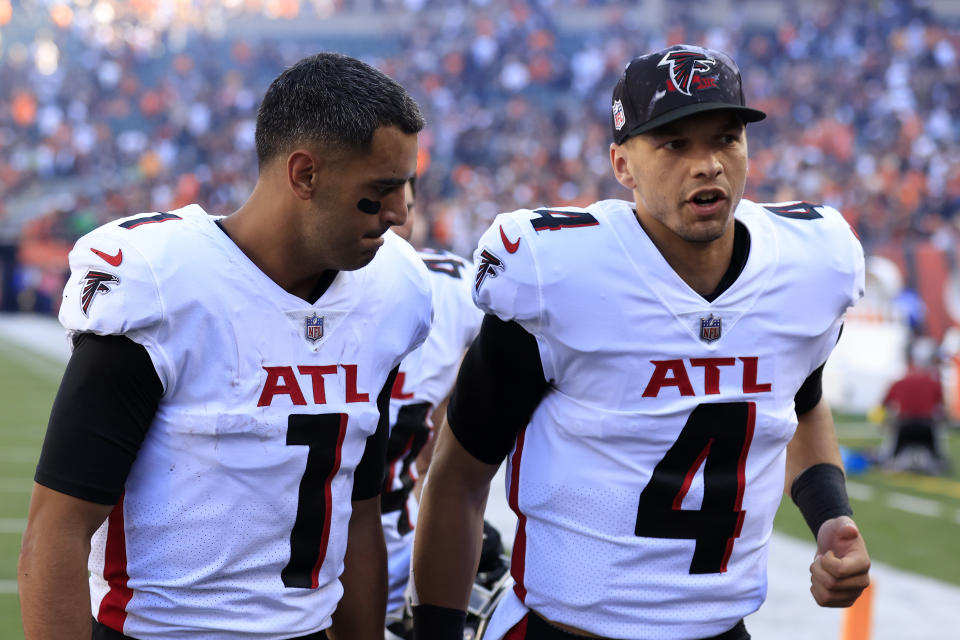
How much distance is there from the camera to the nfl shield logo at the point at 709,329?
211 cm

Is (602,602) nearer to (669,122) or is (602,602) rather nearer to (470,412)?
(470,412)

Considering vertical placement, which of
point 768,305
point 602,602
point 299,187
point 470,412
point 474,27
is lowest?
point 602,602

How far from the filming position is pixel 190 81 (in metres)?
26.5

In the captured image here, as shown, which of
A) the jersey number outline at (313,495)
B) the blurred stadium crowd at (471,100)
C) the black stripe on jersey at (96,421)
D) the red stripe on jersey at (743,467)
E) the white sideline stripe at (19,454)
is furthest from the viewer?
the blurred stadium crowd at (471,100)

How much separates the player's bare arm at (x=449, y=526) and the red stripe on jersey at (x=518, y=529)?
0.29 ft

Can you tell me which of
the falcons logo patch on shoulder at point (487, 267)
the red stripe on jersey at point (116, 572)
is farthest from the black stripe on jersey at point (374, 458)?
the red stripe on jersey at point (116, 572)

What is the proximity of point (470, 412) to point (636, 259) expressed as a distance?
1.40 feet

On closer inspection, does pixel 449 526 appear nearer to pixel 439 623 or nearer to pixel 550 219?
pixel 439 623

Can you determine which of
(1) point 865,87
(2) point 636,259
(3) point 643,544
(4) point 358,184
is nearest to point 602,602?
(3) point 643,544

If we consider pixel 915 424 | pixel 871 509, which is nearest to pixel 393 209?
pixel 871 509

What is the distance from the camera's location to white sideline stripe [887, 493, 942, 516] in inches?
329

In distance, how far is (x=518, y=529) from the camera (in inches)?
87.7

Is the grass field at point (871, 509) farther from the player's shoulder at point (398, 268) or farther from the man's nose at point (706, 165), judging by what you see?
the man's nose at point (706, 165)

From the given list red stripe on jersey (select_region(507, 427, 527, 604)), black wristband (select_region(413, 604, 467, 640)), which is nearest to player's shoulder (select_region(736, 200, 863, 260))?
red stripe on jersey (select_region(507, 427, 527, 604))
